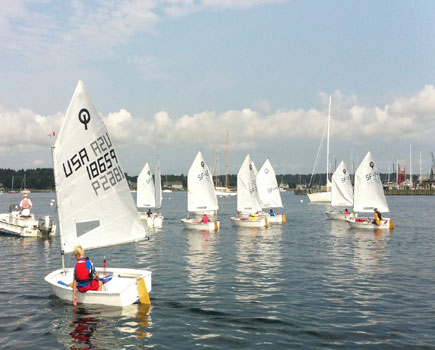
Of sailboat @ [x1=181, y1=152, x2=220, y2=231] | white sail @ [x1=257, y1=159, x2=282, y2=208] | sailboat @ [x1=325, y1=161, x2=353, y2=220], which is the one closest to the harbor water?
sailboat @ [x1=181, y1=152, x2=220, y2=231]

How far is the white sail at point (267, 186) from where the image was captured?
62.2m

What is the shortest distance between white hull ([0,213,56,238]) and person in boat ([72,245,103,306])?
26164 millimetres

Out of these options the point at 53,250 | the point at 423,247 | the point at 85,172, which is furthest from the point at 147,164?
the point at 85,172

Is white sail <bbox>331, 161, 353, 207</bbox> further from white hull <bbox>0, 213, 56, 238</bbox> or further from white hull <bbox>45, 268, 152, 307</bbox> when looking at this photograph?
white hull <bbox>45, 268, 152, 307</bbox>

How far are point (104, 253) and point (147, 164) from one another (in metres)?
27.0

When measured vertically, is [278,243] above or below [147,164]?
below

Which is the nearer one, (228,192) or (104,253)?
(104,253)

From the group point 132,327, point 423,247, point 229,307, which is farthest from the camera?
point 423,247

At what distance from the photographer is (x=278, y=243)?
38.2 meters

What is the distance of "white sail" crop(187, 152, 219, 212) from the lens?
49094mm

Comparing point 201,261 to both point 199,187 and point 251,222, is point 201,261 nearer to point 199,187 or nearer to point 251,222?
point 199,187

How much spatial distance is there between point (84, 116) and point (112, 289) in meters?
7.19

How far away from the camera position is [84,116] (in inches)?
686

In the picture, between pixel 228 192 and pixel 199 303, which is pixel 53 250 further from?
pixel 228 192
